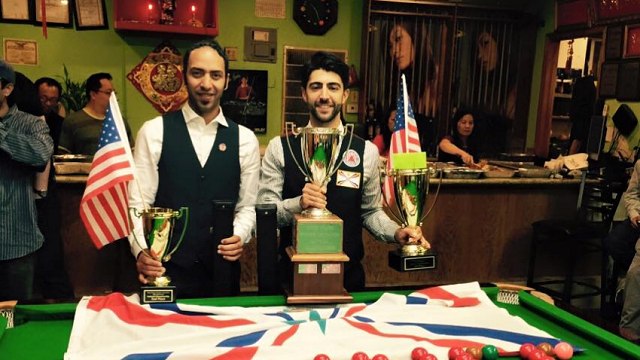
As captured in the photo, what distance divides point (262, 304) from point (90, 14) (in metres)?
4.78

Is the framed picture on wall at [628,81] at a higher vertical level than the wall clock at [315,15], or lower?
lower

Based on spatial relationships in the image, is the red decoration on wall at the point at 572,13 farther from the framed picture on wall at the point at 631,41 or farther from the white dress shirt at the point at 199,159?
the white dress shirt at the point at 199,159

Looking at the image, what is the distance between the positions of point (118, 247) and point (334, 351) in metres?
2.71

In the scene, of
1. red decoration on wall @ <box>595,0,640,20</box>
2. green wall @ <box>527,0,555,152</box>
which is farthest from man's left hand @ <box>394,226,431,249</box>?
green wall @ <box>527,0,555,152</box>

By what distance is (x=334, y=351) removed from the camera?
1.62m

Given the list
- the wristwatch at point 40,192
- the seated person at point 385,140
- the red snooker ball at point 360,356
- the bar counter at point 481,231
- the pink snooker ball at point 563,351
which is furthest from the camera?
the seated person at point 385,140

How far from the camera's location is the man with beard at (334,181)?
2.40m

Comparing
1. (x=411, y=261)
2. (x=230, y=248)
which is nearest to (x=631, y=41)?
(x=411, y=261)

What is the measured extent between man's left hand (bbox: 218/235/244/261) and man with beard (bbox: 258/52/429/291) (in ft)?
0.83

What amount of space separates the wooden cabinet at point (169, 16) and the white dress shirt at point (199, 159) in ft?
11.6

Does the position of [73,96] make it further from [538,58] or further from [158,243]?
[538,58]

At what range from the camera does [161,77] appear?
6.10 meters

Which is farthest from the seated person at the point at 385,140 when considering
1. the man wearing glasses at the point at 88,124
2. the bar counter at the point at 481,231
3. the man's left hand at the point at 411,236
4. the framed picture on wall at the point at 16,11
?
the framed picture on wall at the point at 16,11

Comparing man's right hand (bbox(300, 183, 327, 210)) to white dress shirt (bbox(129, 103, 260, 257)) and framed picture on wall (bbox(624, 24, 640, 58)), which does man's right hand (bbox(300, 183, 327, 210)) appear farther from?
framed picture on wall (bbox(624, 24, 640, 58))
